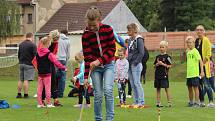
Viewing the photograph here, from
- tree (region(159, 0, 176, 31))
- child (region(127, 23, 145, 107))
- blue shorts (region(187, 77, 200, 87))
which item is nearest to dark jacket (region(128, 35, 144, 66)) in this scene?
child (region(127, 23, 145, 107))

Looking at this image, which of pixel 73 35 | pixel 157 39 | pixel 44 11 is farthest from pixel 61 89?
pixel 44 11

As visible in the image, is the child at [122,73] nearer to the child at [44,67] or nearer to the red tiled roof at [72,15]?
the child at [44,67]

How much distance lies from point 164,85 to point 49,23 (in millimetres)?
47255

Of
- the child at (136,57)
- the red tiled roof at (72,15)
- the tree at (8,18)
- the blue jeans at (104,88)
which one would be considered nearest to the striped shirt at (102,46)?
the blue jeans at (104,88)

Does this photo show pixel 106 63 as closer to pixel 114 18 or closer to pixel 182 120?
pixel 182 120

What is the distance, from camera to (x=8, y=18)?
53.1m

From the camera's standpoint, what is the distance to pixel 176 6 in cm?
6900

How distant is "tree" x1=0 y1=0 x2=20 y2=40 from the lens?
2077 inches

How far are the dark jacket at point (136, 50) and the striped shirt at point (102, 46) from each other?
4.55 meters

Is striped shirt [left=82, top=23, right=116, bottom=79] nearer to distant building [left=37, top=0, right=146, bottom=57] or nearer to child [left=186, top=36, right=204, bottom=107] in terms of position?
child [left=186, top=36, right=204, bottom=107]

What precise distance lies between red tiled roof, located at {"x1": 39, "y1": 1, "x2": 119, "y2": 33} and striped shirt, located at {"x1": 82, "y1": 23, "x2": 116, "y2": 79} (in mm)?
47040

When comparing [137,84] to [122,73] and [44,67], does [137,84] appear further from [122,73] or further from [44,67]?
[44,67]

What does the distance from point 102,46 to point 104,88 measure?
784 millimetres

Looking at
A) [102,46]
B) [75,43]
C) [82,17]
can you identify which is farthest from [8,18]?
[102,46]
